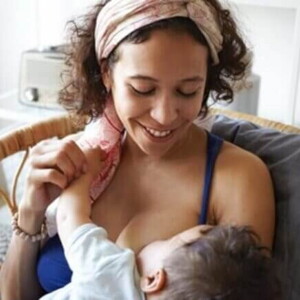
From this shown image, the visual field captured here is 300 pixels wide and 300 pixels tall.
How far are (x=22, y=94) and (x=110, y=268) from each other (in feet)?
4.96

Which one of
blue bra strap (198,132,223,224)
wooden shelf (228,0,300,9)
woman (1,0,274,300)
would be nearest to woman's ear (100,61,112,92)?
woman (1,0,274,300)

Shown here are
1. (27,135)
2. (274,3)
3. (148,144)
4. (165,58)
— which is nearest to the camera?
(165,58)

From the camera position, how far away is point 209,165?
1.13 meters

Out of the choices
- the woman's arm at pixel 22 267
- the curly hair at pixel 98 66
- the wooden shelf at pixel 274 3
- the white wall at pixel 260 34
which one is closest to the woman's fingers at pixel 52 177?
the woman's arm at pixel 22 267

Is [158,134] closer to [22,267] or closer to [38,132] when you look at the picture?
[22,267]

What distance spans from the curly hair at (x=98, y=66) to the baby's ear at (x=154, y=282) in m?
0.41

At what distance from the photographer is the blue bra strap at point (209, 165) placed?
1.09 meters

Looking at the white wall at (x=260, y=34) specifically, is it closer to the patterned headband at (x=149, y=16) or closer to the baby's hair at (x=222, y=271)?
the patterned headband at (x=149, y=16)

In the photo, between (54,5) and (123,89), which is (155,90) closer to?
(123,89)

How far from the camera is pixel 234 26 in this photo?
47.4 inches

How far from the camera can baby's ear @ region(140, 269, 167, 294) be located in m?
0.86

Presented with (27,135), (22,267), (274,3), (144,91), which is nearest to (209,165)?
(144,91)

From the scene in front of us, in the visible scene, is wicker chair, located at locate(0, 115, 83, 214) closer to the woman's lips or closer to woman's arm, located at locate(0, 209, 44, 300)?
woman's arm, located at locate(0, 209, 44, 300)

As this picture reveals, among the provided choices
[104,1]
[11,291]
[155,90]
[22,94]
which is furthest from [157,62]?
[22,94]
